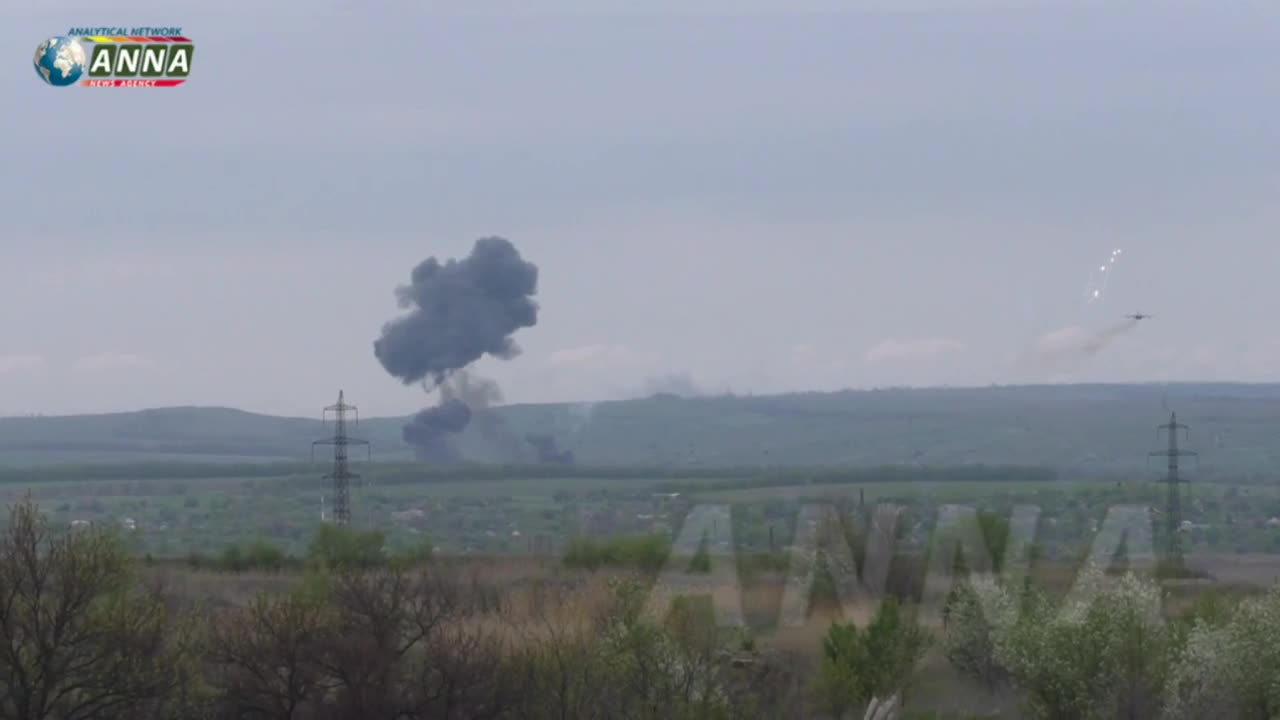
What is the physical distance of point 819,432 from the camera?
11194cm

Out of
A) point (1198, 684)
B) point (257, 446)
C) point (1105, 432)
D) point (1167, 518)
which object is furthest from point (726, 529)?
point (257, 446)

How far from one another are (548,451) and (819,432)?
1682 cm

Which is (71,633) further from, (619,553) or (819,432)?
(819,432)

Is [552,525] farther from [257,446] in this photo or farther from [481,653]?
[257,446]

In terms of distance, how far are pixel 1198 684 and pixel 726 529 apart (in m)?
26.2

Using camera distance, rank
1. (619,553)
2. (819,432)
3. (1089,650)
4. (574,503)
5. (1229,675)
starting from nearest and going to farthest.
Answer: (1229,675)
(1089,650)
(619,553)
(574,503)
(819,432)

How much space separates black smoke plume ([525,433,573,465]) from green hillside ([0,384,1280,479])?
78 cm

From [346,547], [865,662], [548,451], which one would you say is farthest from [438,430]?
[865,662]

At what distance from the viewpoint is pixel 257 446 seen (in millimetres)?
141500

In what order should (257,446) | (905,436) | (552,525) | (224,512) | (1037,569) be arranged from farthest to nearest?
(257,446)
(905,436)
(224,512)
(552,525)
(1037,569)

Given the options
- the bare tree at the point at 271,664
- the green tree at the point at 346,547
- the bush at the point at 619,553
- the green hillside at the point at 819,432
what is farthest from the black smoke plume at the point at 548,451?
the bare tree at the point at 271,664

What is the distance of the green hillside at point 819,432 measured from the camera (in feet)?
300

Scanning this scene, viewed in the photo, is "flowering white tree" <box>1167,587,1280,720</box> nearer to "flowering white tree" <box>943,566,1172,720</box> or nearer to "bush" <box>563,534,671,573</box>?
"flowering white tree" <box>943,566,1172,720</box>

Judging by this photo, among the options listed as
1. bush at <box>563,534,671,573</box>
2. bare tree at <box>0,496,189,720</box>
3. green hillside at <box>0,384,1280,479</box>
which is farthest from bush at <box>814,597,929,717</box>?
green hillside at <box>0,384,1280,479</box>
